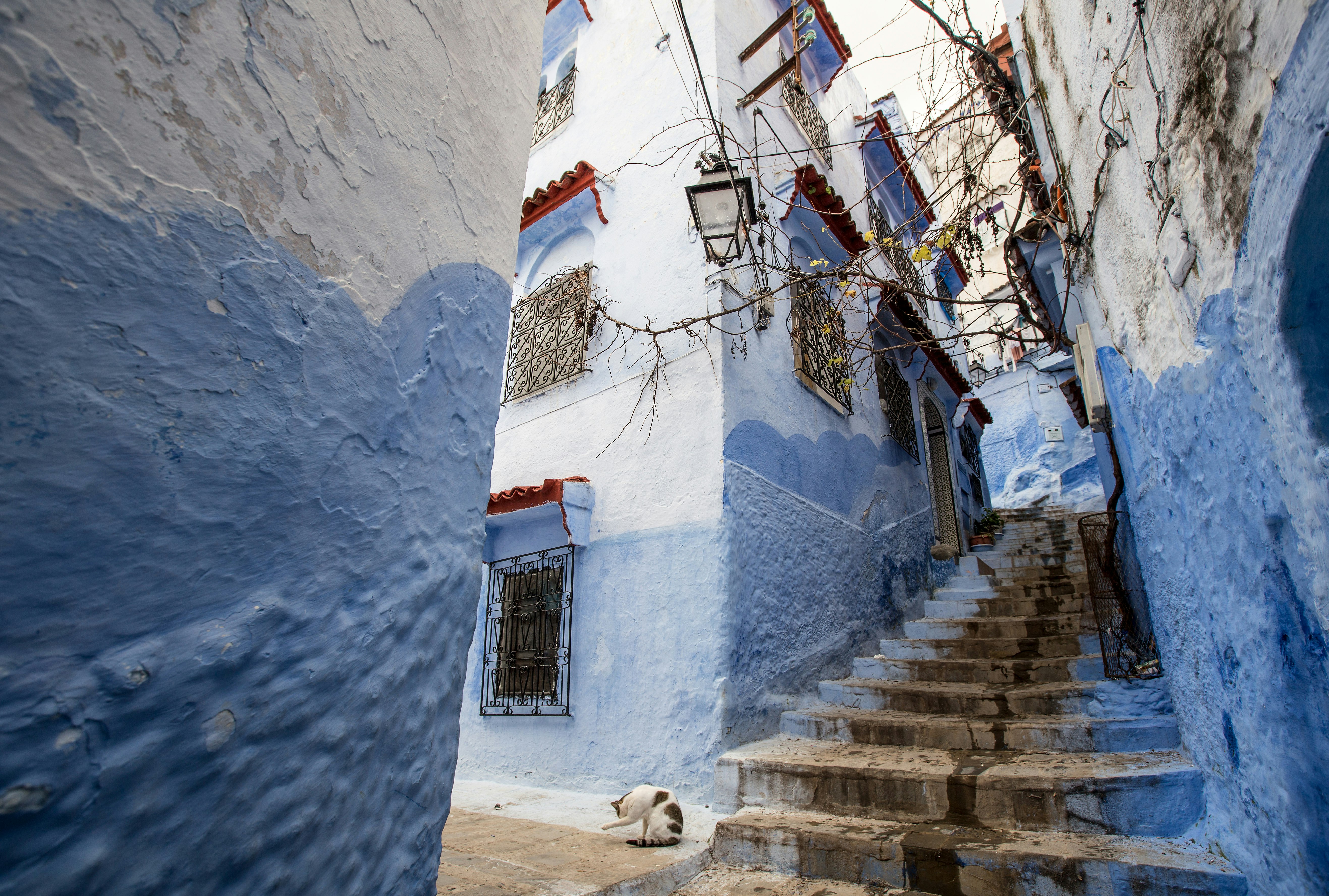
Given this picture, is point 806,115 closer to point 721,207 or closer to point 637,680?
point 721,207

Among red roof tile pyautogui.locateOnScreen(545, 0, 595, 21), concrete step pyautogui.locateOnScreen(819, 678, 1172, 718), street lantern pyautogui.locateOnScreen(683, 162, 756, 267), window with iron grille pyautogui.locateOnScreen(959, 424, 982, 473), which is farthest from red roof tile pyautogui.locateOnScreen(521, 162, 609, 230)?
window with iron grille pyautogui.locateOnScreen(959, 424, 982, 473)

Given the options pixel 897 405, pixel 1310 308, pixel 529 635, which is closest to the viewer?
pixel 1310 308

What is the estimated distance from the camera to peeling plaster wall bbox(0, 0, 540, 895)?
1088 mm

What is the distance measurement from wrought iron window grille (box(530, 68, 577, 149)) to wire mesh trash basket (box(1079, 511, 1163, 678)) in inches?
269

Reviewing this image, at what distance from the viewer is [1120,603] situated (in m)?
4.02

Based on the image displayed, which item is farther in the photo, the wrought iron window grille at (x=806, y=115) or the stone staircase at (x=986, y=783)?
the wrought iron window grille at (x=806, y=115)

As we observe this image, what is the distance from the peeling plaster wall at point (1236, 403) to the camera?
4.78ft

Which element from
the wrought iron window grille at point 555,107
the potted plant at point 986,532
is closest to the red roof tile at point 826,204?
the wrought iron window grille at point 555,107

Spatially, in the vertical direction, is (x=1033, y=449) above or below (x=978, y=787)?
above

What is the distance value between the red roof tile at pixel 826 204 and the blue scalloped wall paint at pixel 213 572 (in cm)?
438

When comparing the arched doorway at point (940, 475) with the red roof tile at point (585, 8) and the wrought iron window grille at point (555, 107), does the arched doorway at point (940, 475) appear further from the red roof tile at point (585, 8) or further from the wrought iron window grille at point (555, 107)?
the red roof tile at point (585, 8)

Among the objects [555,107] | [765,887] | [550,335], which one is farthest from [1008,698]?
[555,107]

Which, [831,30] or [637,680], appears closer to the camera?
[637,680]

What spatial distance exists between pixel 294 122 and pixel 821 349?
5431 millimetres
